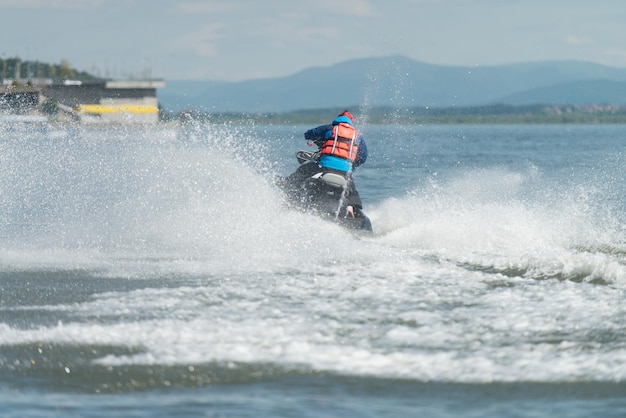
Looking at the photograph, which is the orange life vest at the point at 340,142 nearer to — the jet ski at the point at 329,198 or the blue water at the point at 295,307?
the jet ski at the point at 329,198

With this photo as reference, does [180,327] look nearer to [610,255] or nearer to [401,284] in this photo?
[401,284]

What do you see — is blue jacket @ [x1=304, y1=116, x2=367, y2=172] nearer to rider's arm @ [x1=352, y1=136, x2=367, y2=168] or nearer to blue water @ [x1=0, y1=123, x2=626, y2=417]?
rider's arm @ [x1=352, y1=136, x2=367, y2=168]

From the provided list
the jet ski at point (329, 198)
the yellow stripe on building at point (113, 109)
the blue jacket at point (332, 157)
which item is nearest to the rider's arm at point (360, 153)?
Answer: the blue jacket at point (332, 157)

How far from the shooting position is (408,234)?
1441cm

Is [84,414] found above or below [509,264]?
below

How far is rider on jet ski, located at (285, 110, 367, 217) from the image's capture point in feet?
49.3

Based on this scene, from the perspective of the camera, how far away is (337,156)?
15.1 meters

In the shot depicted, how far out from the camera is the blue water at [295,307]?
22.5 feet

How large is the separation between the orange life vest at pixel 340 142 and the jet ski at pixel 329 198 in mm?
302

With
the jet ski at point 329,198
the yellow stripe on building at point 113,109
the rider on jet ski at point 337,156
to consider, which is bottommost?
the yellow stripe on building at point 113,109

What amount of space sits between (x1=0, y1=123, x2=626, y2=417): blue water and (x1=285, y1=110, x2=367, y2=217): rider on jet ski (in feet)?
1.90

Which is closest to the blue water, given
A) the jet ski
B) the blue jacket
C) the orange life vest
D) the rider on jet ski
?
the jet ski

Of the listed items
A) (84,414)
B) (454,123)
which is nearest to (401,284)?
(84,414)

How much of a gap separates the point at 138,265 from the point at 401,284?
3351 mm
